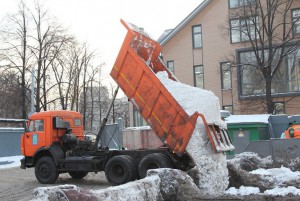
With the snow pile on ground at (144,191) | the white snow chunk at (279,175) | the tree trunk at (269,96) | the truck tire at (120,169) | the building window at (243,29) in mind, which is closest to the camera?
the snow pile on ground at (144,191)

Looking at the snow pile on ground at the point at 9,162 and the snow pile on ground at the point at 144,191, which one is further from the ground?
the snow pile on ground at the point at 144,191

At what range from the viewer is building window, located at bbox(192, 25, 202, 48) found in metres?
36.9

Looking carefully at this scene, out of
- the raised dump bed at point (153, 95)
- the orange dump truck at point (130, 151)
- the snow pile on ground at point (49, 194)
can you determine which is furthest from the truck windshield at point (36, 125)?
the snow pile on ground at point (49, 194)

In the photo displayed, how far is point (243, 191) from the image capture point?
9812 mm

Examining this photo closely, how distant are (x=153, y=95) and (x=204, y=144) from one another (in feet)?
6.51

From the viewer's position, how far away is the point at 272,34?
31.2m

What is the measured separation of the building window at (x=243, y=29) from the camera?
3084 cm

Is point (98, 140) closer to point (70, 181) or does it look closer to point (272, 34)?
point (70, 181)

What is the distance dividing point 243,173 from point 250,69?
74.4 ft

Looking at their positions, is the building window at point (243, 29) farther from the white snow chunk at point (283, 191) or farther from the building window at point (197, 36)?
the white snow chunk at point (283, 191)

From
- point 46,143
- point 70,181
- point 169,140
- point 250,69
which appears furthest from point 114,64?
point 250,69

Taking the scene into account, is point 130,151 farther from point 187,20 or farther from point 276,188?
point 187,20

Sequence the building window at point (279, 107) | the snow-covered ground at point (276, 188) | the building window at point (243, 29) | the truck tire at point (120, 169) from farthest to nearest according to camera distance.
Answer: the building window at point (279, 107), the building window at point (243, 29), the truck tire at point (120, 169), the snow-covered ground at point (276, 188)

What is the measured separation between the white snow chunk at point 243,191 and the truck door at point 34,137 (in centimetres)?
687
